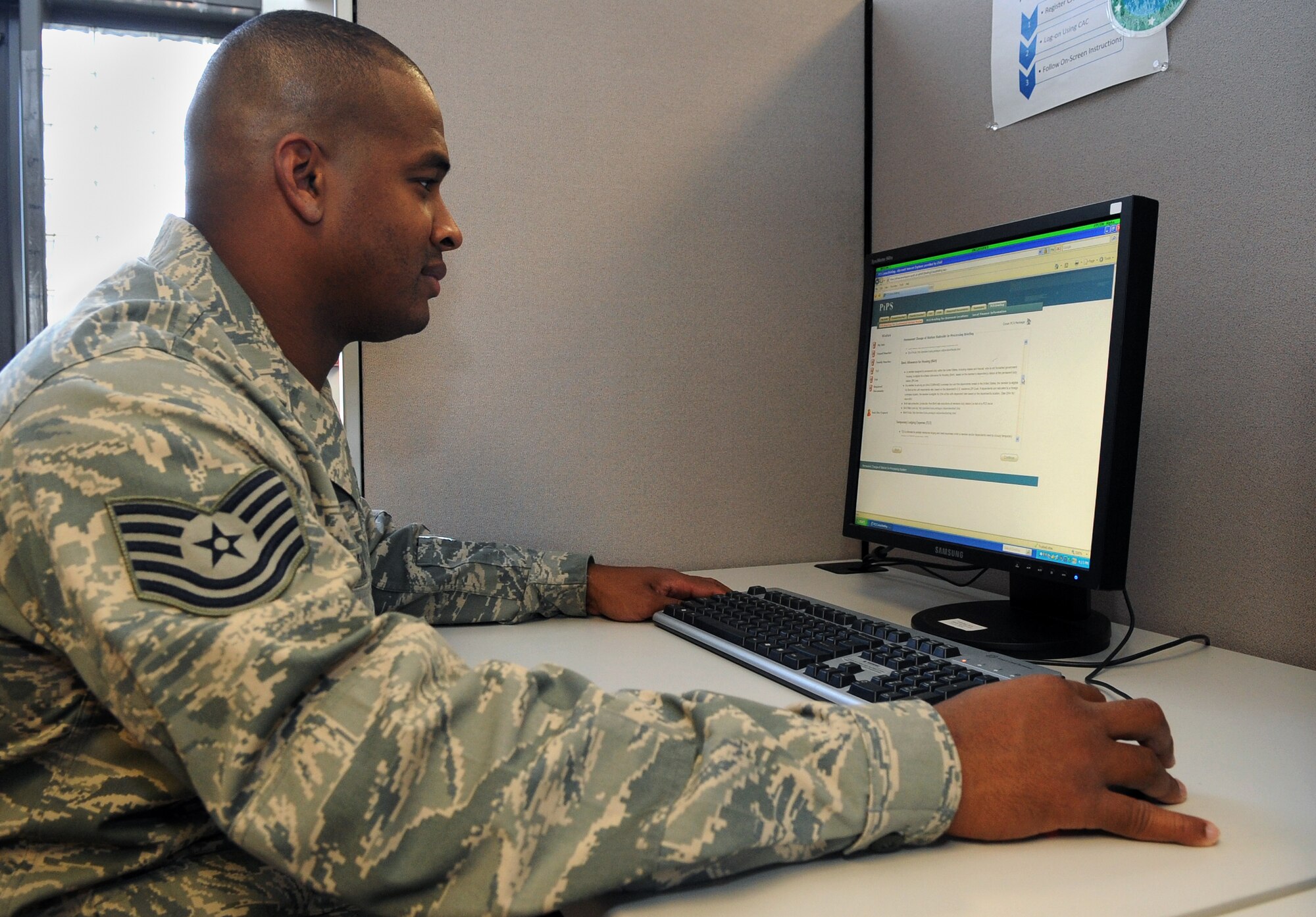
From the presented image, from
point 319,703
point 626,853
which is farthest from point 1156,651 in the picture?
point 319,703

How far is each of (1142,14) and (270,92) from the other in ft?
2.88

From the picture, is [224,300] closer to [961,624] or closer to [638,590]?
[638,590]

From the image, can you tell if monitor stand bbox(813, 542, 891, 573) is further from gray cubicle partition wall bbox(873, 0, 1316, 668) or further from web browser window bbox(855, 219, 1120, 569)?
gray cubicle partition wall bbox(873, 0, 1316, 668)

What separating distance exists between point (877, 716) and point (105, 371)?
480 mm

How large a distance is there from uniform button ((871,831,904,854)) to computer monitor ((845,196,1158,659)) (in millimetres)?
390

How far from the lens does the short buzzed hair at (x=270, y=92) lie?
718 mm

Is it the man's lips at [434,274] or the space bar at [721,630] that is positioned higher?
the man's lips at [434,274]

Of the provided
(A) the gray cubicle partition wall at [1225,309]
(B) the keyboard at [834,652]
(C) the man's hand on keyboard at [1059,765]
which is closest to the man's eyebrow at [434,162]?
(B) the keyboard at [834,652]

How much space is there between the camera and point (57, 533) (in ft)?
1.45

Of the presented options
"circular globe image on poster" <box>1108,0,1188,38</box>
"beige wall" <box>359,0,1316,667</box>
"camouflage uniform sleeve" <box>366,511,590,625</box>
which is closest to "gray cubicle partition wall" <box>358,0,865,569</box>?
"beige wall" <box>359,0,1316,667</box>

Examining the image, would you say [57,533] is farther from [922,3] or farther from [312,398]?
[922,3]

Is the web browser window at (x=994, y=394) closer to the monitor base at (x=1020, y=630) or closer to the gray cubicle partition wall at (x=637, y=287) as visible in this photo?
the monitor base at (x=1020, y=630)

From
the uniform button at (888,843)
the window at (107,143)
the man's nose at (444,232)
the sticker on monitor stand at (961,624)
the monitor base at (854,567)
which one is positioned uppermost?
the window at (107,143)

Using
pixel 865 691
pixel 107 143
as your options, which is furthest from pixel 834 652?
pixel 107 143
